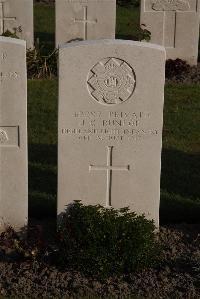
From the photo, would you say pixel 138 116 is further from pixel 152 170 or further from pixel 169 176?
pixel 169 176

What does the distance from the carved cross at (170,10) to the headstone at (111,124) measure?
263 inches

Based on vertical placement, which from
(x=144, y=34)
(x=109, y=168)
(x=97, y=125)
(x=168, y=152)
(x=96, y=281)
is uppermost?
(x=144, y=34)

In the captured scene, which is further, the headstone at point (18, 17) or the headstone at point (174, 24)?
the headstone at point (174, 24)

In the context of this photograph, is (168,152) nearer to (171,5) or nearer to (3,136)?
(3,136)

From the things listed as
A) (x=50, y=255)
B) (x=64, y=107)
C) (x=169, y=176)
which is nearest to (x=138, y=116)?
(x=64, y=107)

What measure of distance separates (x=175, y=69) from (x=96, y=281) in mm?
7063

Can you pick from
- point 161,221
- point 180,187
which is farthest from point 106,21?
point 161,221

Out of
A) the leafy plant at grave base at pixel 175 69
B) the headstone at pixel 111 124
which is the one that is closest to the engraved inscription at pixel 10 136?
the headstone at pixel 111 124

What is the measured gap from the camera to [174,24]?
12398 millimetres

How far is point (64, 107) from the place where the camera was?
19.1ft

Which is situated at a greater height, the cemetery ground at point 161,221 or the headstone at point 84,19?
the headstone at point 84,19

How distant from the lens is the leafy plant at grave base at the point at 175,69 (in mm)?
12016

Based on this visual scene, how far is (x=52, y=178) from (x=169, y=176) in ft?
4.44

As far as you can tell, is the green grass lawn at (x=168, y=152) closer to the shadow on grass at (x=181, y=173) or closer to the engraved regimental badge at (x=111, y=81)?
the shadow on grass at (x=181, y=173)
